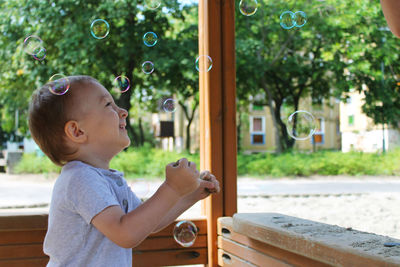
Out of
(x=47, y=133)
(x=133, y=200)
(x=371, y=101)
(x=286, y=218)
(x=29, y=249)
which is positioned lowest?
(x=29, y=249)

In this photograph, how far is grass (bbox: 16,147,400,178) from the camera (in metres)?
7.84

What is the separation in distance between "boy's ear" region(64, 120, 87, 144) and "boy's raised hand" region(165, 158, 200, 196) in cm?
25

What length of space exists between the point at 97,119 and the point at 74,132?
0.21ft

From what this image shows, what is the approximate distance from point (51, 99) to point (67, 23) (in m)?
7.22

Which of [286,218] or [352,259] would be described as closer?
[352,259]

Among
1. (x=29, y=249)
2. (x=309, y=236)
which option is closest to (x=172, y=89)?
(x=29, y=249)

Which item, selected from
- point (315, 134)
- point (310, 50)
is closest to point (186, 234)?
point (310, 50)

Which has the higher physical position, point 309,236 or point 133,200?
point 133,200

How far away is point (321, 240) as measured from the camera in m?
1.20

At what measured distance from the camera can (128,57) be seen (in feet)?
25.8

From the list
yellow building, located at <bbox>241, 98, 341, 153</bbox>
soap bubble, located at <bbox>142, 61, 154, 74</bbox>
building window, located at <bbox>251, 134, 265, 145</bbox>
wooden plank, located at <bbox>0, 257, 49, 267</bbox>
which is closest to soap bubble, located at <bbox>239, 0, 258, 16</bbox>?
soap bubble, located at <bbox>142, 61, 154, 74</bbox>

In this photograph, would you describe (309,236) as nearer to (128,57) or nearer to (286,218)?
(286,218)

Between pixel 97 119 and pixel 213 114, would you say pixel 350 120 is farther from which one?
pixel 97 119

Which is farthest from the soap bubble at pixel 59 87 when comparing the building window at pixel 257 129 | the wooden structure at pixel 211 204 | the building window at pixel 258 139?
the building window at pixel 258 139
